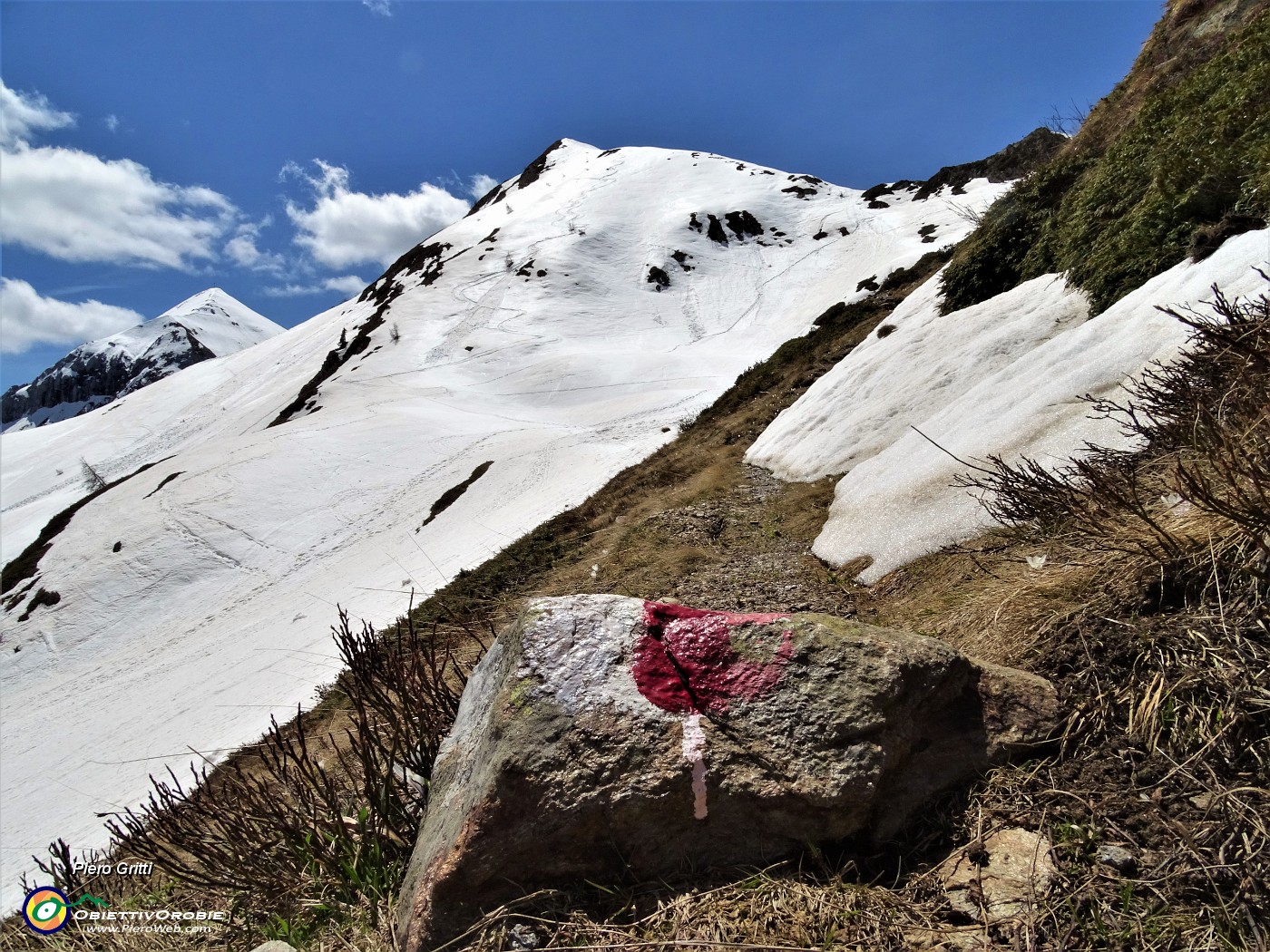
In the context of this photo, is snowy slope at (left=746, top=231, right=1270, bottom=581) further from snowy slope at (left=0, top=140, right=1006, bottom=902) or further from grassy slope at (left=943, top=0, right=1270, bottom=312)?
snowy slope at (left=0, top=140, right=1006, bottom=902)

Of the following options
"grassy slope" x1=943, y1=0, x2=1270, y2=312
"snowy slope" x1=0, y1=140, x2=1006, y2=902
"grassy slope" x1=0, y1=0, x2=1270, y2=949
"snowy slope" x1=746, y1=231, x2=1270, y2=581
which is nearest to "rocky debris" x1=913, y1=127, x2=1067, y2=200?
"snowy slope" x1=0, y1=140, x2=1006, y2=902

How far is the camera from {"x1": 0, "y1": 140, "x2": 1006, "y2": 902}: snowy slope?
77.4ft

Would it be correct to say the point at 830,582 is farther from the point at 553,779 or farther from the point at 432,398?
the point at 432,398

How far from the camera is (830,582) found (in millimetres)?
8148

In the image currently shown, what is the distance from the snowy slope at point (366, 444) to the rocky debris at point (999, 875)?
4.79 meters

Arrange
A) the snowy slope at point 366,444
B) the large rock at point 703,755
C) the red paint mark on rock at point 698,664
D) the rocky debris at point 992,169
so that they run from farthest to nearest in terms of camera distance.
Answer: the rocky debris at point 992,169 < the snowy slope at point 366,444 < the red paint mark on rock at point 698,664 < the large rock at point 703,755

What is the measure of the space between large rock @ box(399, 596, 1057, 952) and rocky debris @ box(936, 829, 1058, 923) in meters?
0.29

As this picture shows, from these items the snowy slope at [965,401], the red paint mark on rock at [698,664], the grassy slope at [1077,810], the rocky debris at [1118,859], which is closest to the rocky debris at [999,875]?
the grassy slope at [1077,810]

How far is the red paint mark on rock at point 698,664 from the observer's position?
3.17m

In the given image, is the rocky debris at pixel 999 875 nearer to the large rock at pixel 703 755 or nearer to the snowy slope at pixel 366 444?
the large rock at pixel 703 755

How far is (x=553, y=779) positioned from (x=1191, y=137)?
11.6 meters

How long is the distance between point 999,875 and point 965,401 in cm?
890

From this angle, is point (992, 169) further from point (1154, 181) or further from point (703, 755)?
point (703, 755)

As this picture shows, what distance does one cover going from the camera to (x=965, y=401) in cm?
1018
